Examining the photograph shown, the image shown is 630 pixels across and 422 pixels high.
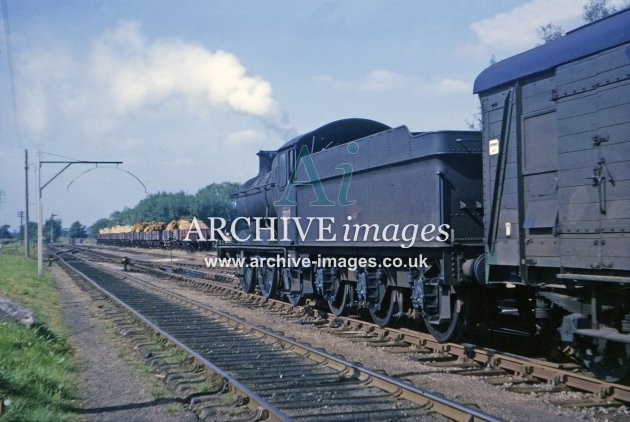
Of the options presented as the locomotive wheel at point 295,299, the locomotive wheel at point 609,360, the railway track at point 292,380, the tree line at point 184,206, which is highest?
the tree line at point 184,206

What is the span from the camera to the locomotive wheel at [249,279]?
17719mm

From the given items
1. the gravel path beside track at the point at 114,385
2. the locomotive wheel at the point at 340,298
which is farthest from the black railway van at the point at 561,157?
the locomotive wheel at the point at 340,298

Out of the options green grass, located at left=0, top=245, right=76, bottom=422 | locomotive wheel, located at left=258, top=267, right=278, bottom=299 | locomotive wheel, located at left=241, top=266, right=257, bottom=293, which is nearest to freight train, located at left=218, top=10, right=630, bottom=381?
locomotive wheel, located at left=258, top=267, right=278, bottom=299

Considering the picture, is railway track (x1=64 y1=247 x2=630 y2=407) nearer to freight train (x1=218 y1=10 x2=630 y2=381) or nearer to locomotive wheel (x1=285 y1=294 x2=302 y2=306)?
freight train (x1=218 y1=10 x2=630 y2=381)

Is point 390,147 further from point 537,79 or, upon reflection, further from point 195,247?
point 195,247

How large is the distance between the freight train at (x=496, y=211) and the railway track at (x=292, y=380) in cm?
187

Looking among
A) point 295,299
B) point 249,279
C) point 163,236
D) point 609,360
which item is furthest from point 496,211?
point 163,236

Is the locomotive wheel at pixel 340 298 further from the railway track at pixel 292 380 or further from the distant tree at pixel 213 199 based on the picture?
the distant tree at pixel 213 199

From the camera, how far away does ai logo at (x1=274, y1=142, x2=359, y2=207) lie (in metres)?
11.7

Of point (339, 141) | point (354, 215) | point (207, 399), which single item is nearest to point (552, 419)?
point (207, 399)

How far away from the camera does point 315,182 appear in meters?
13.0

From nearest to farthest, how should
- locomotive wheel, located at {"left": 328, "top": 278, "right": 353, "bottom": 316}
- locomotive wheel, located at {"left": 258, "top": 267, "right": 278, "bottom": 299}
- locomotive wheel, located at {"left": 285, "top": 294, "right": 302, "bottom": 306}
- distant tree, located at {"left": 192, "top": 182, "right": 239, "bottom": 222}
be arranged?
locomotive wheel, located at {"left": 328, "top": 278, "right": 353, "bottom": 316}, locomotive wheel, located at {"left": 285, "top": 294, "right": 302, "bottom": 306}, locomotive wheel, located at {"left": 258, "top": 267, "right": 278, "bottom": 299}, distant tree, located at {"left": 192, "top": 182, "right": 239, "bottom": 222}

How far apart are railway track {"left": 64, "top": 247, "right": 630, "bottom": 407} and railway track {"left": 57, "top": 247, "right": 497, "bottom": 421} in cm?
132

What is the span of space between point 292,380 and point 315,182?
20.4 feet
